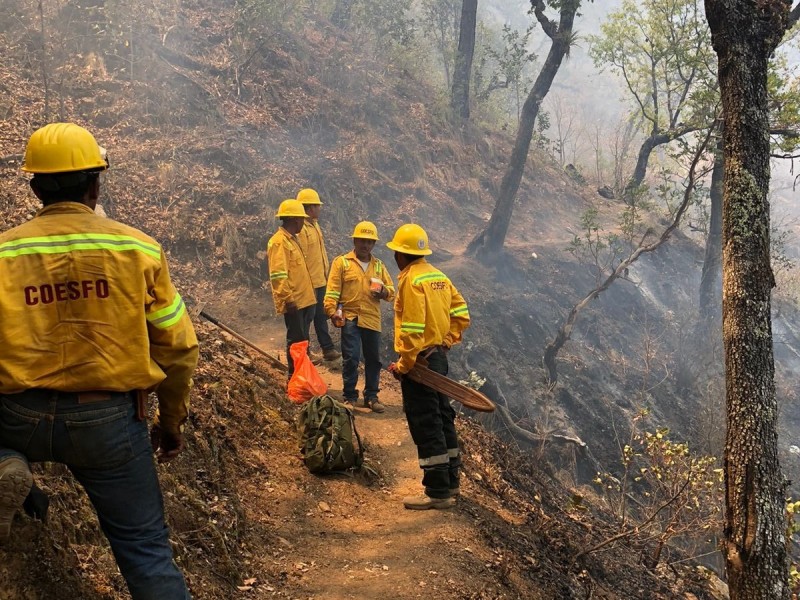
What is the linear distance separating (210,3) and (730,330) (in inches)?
739

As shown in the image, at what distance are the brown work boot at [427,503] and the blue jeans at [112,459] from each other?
3125 mm

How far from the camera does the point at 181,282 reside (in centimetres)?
1116

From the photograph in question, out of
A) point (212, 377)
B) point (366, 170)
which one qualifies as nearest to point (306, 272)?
point (212, 377)

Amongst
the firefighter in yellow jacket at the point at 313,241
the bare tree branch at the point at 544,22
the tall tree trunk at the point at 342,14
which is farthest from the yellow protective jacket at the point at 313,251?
the tall tree trunk at the point at 342,14

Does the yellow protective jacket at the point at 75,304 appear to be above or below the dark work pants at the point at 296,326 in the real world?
above

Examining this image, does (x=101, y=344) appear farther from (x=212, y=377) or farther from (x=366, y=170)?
(x=366, y=170)

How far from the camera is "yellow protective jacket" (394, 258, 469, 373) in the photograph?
5137 mm

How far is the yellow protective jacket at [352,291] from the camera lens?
7.21 m

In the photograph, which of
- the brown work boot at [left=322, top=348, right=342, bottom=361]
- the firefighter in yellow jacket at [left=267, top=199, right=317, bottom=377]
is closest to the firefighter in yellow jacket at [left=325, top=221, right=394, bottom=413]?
the firefighter in yellow jacket at [left=267, top=199, right=317, bottom=377]

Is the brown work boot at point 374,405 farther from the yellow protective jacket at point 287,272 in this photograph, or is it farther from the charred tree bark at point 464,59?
the charred tree bark at point 464,59

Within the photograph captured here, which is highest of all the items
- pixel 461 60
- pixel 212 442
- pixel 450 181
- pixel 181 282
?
pixel 461 60

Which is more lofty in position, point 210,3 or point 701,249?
point 210,3

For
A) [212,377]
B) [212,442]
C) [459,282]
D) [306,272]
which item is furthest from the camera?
[459,282]

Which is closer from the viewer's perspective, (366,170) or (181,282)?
(181,282)
